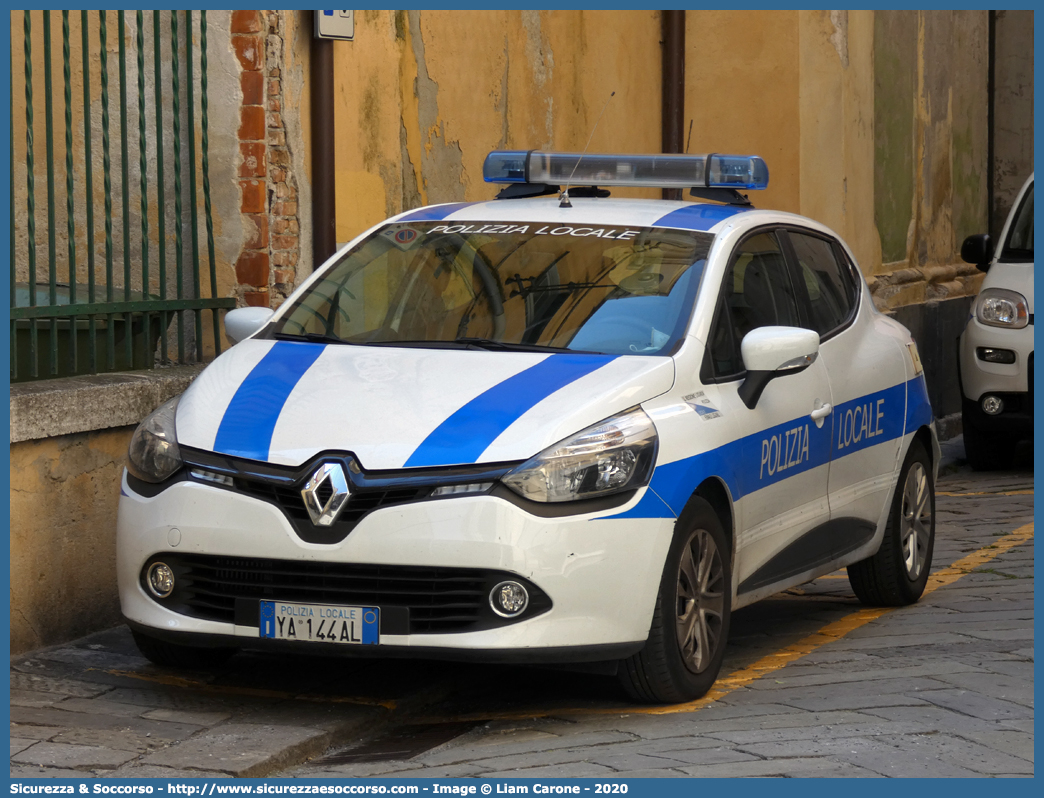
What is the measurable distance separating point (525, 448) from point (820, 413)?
68.0 inches

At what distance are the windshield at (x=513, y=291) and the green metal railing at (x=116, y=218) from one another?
1.19m

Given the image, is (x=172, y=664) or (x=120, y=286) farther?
(x=120, y=286)

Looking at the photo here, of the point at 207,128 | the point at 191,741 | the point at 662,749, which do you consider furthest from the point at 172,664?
the point at 207,128

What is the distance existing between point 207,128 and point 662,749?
412cm

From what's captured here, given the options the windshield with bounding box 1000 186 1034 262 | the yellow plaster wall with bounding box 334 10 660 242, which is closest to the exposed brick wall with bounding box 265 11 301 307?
the yellow plaster wall with bounding box 334 10 660 242

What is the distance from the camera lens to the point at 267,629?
5.23 meters

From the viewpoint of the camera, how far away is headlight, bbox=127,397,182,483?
5457mm

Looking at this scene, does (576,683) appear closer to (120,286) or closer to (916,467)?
(916,467)

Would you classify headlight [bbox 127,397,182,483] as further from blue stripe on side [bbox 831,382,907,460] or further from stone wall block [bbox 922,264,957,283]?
stone wall block [bbox 922,264,957,283]

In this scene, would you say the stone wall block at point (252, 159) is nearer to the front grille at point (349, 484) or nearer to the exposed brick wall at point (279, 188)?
the exposed brick wall at point (279, 188)

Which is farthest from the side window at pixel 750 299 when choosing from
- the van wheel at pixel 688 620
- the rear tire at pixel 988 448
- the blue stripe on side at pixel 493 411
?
the rear tire at pixel 988 448

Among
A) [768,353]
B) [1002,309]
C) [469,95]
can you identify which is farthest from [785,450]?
[1002,309]

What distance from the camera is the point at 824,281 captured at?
707 centimetres

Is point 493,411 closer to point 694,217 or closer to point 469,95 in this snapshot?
point 694,217
